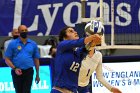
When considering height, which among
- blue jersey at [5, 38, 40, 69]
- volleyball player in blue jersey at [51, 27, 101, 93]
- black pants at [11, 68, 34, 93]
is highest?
volleyball player in blue jersey at [51, 27, 101, 93]

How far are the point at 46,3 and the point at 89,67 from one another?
5646 mm

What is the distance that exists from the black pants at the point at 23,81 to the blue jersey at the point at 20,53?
5.0 inches

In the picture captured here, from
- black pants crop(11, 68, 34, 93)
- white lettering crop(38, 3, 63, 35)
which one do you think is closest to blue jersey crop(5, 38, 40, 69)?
black pants crop(11, 68, 34, 93)

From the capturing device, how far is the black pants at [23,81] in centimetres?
958

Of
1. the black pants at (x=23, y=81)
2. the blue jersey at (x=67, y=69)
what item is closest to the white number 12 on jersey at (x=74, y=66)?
the blue jersey at (x=67, y=69)

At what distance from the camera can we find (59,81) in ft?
19.0

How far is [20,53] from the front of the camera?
965 cm

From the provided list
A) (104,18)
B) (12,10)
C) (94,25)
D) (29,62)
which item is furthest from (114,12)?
(94,25)

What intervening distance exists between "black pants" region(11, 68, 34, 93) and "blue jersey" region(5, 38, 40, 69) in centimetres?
13

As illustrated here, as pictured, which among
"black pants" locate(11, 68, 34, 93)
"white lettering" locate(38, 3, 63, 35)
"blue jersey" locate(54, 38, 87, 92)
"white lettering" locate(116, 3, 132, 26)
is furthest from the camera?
"white lettering" locate(38, 3, 63, 35)

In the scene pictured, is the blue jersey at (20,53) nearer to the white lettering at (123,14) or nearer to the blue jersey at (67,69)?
the white lettering at (123,14)

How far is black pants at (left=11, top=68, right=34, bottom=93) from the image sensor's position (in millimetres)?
9578

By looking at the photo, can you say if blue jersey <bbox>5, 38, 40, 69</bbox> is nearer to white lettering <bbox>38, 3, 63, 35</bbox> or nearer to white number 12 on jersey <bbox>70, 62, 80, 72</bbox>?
white lettering <bbox>38, 3, 63, 35</bbox>

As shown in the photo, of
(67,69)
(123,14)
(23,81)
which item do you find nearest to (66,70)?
(67,69)
